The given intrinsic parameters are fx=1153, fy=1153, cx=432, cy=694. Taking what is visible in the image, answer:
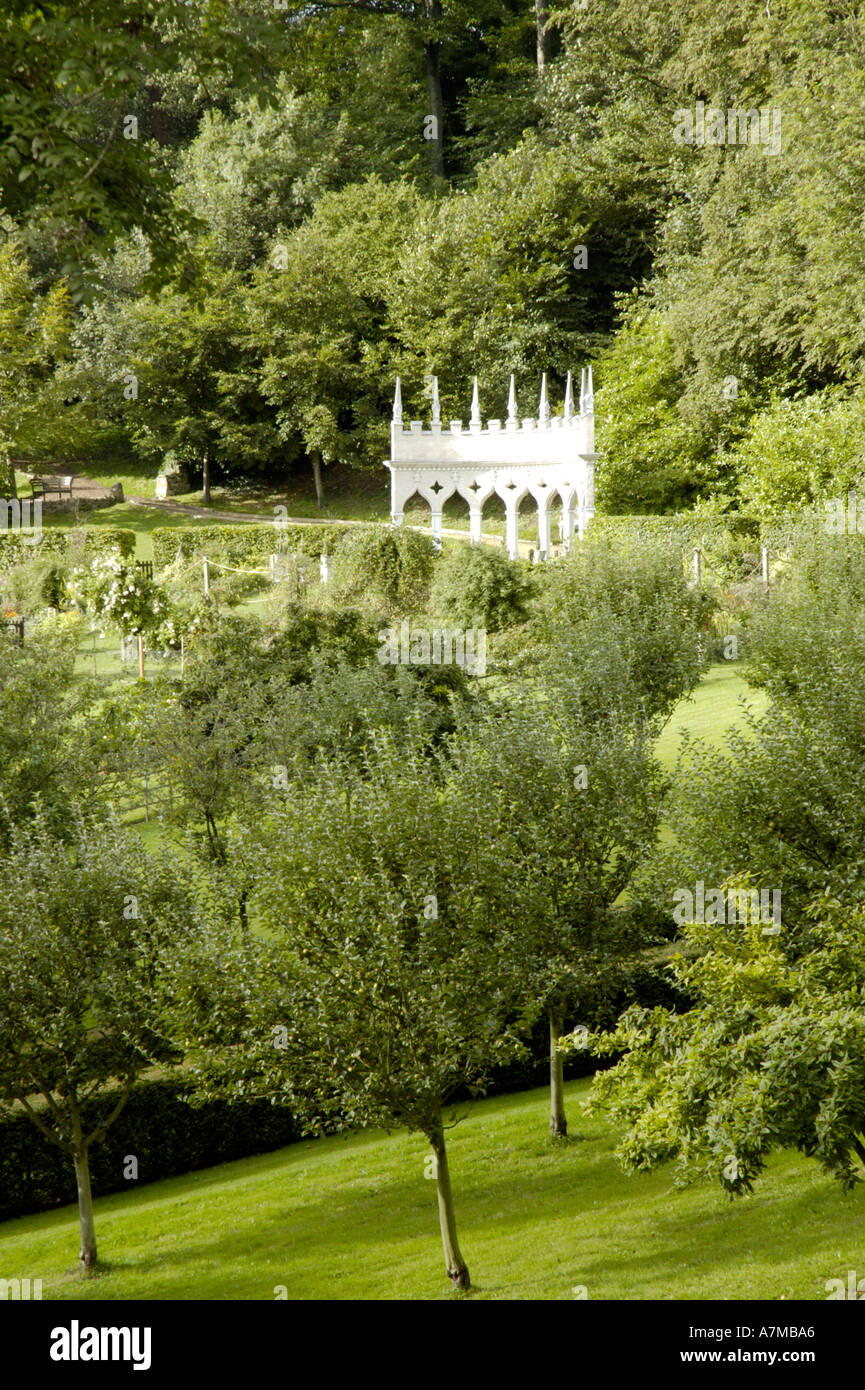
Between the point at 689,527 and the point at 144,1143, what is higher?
the point at 689,527

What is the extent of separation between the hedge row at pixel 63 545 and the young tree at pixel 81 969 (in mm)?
24879

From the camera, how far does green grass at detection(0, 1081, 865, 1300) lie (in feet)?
41.1

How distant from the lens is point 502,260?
51.2 meters

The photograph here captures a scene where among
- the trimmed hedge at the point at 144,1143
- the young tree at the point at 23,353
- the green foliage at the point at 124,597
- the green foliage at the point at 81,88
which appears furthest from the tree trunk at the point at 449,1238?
the young tree at the point at 23,353

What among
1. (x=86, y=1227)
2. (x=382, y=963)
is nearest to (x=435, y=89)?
(x=382, y=963)

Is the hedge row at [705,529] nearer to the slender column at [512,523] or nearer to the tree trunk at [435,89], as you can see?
the slender column at [512,523]

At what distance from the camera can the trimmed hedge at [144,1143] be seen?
52.9 feet

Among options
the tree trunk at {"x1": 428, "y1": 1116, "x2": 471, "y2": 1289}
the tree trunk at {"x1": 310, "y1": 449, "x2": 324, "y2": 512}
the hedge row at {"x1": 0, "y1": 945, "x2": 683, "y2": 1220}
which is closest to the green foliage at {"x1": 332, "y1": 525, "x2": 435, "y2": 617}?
the hedge row at {"x1": 0, "y1": 945, "x2": 683, "y2": 1220}

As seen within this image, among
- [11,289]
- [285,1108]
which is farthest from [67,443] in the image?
[285,1108]

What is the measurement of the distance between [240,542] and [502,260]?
18439 millimetres

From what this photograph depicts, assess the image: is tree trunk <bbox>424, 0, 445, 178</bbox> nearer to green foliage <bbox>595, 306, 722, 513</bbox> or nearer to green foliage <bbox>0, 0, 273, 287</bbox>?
green foliage <bbox>595, 306, 722, 513</bbox>

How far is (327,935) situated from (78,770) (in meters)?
8.47

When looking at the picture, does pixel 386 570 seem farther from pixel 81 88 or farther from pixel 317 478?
pixel 317 478

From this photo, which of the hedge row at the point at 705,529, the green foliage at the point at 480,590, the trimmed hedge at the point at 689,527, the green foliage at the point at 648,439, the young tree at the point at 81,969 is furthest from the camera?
the green foliage at the point at 648,439
